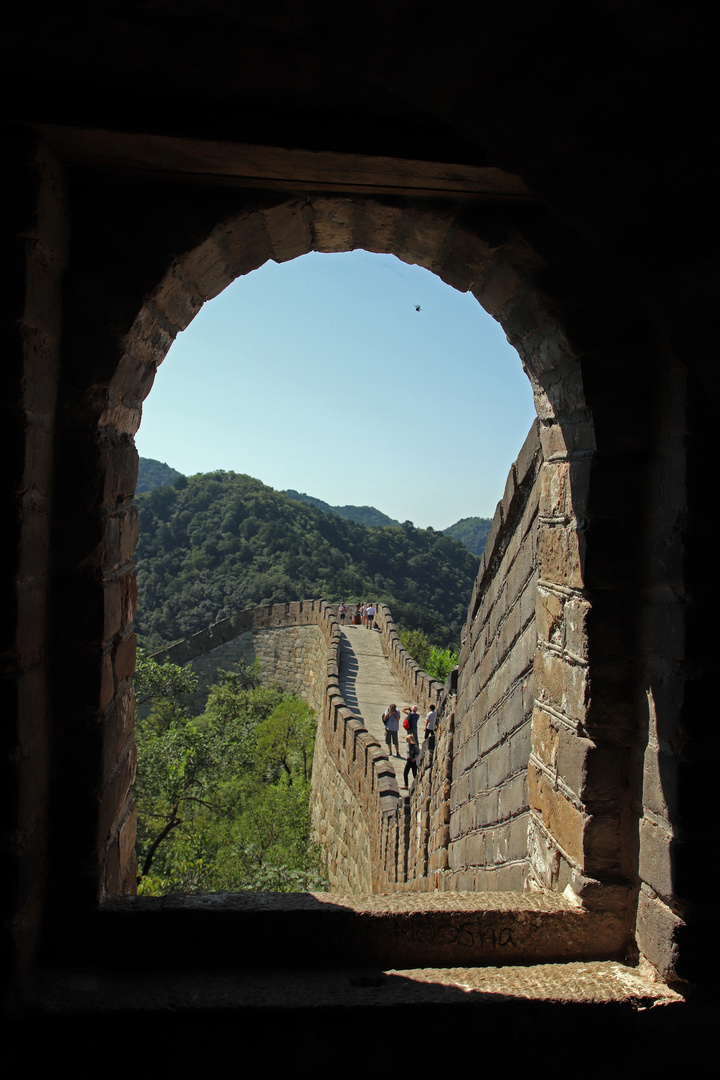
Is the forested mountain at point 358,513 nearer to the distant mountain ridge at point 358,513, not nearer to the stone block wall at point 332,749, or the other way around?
the distant mountain ridge at point 358,513

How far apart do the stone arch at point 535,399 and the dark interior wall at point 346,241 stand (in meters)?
0.02

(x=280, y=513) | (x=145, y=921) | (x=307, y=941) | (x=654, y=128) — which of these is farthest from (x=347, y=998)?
(x=280, y=513)

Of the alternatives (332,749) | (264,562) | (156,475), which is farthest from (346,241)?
(156,475)

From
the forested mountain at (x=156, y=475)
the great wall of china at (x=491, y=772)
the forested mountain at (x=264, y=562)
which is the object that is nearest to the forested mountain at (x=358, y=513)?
the forested mountain at (x=156, y=475)

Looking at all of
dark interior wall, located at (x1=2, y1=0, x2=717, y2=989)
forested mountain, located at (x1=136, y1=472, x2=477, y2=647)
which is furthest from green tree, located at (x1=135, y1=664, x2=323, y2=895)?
forested mountain, located at (x1=136, y1=472, x2=477, y2=647)

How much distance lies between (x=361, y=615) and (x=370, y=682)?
731 centimetres

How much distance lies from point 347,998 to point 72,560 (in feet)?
4.21

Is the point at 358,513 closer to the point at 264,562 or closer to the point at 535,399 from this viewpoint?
the point at 264,562

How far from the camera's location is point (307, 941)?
1785 millimetres

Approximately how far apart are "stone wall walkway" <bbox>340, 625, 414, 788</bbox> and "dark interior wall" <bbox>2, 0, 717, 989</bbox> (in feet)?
26.9

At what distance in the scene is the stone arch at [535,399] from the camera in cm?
178

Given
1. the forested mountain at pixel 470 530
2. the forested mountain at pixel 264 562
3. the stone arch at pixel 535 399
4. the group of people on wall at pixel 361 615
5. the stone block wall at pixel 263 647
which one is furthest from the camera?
the forested mountain at pixel 470 530

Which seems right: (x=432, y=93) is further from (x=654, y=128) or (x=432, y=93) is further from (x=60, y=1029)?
(x=60, y=1029)

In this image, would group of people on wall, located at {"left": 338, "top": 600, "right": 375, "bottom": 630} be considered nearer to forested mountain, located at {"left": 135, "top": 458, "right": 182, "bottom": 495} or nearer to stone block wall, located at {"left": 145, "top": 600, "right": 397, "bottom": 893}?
stone block wall, located at {"left": 145, "top": 600, "right": 397, "bottom": 893}
